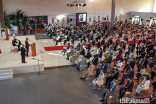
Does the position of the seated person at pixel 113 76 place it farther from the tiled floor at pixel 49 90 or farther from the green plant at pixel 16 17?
the green plant at pixel 16 17

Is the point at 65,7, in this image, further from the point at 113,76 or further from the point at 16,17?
the point at 113,76

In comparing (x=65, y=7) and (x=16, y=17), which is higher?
(x=65, y=7)

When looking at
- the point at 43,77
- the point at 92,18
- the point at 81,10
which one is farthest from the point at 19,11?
the point at 43,77

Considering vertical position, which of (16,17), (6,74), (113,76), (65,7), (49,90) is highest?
(65,7)

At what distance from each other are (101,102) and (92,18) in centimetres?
2603

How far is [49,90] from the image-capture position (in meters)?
8.14

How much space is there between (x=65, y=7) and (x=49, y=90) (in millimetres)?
Answer: 23545

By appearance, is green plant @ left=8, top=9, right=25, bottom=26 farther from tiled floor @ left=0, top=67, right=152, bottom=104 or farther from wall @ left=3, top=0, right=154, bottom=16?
tiled floor @ left=0, top=67, right=152, bottom=104

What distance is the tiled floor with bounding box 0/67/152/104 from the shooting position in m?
7.29

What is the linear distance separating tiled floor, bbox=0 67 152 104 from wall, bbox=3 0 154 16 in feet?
66.1

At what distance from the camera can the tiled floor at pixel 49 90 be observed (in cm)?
729

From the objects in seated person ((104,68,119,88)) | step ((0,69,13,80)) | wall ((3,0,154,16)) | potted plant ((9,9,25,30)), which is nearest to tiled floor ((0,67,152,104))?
step ((0,69,13,80))

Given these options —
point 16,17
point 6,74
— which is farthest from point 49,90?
point 16,17

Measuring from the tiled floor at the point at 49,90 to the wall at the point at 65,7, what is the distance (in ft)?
66.1
